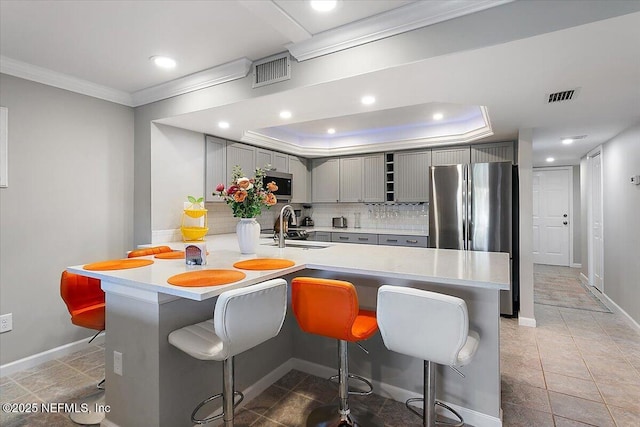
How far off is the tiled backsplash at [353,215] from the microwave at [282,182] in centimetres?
32

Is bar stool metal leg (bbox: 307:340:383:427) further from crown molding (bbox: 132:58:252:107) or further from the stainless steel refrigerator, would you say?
the stainless steel refrigerator

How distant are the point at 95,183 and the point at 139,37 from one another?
5.36 feet

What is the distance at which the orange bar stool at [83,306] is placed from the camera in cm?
206

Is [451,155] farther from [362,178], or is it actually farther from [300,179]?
[300,179]

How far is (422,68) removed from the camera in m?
2.07

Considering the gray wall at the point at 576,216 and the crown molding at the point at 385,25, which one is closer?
the crown molding at the point at 385,25

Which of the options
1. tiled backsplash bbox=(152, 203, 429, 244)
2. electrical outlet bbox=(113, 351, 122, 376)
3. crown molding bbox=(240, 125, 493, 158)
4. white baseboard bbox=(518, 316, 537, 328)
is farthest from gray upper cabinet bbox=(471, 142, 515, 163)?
electrical outlet bbox=(113, 351, 122, 376)

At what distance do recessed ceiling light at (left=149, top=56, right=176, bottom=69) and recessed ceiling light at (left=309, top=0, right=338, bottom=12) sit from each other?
137 cm

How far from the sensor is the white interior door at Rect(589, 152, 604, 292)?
4.66 meters

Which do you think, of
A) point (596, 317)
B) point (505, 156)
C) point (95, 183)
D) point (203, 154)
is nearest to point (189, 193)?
point (203, 154)

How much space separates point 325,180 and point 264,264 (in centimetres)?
371

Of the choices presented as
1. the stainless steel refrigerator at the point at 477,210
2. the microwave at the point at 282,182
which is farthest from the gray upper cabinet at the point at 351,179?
the stainless steel refrigerator at the point at 477,210

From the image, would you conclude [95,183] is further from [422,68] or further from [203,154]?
[422,68]

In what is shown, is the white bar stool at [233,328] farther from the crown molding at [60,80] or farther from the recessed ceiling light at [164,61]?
the crown molding at [60,80]
